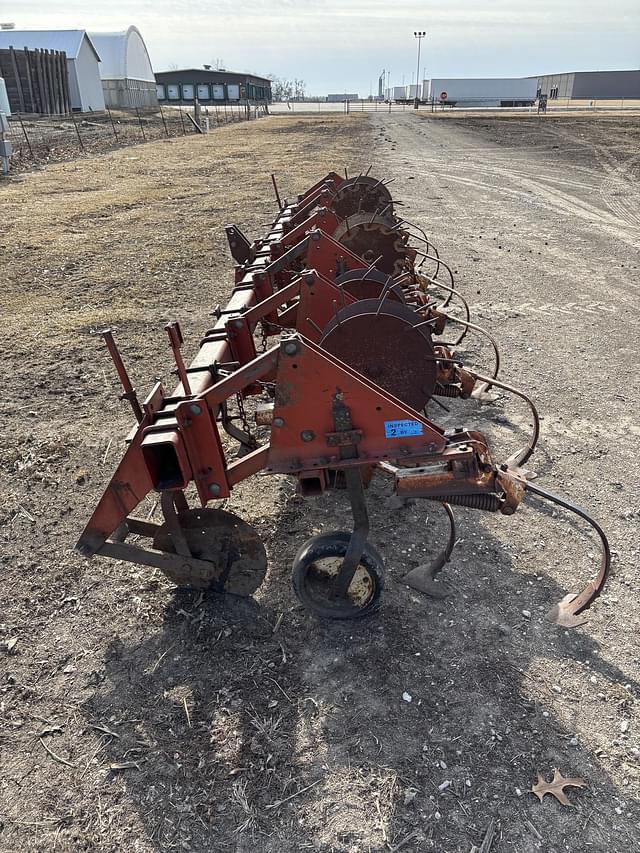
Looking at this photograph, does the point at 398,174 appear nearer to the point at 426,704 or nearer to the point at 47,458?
the point at 47,458

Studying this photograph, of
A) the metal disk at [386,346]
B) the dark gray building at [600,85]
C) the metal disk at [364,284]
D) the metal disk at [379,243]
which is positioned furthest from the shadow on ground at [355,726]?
the dark gray building at [600,85]

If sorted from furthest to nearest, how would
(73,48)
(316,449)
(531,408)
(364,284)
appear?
1. (73,48)
2. (364,284)
3. (531,408)
4. (316,449)

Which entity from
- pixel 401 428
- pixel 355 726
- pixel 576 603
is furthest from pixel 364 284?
pixel 355 726

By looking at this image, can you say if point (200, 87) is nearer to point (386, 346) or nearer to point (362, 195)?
point (362, 195)

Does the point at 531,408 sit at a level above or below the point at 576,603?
above


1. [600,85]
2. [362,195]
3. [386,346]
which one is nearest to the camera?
[386,346]

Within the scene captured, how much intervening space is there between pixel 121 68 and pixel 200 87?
1127 inches

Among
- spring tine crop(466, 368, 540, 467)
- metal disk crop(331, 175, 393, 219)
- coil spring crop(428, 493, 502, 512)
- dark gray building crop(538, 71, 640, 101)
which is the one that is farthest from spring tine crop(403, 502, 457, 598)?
dark gray building crop(538, 71, 640, 101)

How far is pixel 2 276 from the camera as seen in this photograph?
30.1ft

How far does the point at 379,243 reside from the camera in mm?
5629

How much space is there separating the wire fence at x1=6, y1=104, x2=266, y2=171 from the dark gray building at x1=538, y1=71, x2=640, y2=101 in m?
52.0

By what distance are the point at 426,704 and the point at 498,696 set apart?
33 cm

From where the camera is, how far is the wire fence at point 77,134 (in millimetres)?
22859

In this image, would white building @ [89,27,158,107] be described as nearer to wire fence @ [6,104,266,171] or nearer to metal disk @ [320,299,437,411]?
wire fence @ [6,104,266,171]
